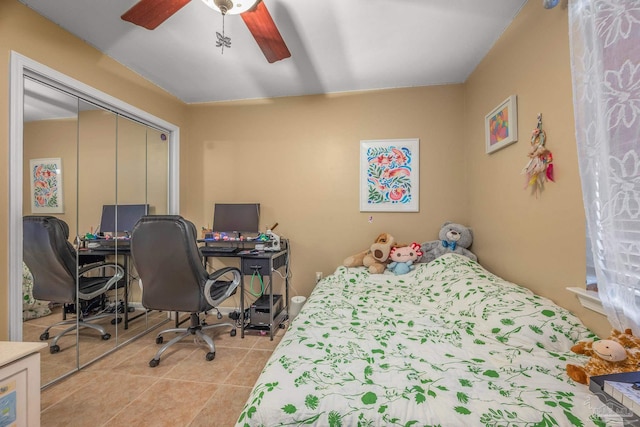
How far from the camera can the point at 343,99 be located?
303cm

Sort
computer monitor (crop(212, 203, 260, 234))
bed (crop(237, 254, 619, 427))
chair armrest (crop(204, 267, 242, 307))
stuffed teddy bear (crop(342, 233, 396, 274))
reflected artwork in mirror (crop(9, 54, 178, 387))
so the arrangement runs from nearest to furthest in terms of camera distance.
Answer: bed (crop(237, 254, 619, 427)) < reflected artwork in mirror (crop(9, 54, 178, 387)) < chair armrest (crop(204, 267, 242, 307)) < stuffed teddy bear (crop(342, 233, 396, 274)) < computer monitor (crop(212, 203, 260, 234))

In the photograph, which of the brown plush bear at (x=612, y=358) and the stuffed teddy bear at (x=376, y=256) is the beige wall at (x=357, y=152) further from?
the brown plush bear at (x=612, y=358)

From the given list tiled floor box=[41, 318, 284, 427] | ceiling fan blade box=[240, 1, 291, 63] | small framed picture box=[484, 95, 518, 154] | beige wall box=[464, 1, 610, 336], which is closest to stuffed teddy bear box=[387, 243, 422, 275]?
beige wall box=[464, 1, 610, 336]

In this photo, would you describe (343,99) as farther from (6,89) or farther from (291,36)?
(6,89)

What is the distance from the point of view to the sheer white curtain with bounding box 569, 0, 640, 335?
0.89 metres

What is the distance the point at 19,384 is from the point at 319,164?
8.75ft

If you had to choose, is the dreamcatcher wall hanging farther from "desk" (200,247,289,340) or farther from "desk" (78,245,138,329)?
"desk" (78,245,138,329)

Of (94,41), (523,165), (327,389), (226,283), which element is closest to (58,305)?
(226,283)

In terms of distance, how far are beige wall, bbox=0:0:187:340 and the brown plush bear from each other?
2926 millimetres

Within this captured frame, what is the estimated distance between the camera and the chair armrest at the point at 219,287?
2.16 metres

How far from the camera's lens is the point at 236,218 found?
3084 mm

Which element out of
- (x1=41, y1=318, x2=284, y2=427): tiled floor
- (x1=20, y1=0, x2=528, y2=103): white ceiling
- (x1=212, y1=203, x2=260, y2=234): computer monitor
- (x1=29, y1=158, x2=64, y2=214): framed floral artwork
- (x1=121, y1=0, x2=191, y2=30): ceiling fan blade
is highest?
(x1=20, y1=0, x2=528, y2=103): white ceiling

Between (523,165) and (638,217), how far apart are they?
105 cm

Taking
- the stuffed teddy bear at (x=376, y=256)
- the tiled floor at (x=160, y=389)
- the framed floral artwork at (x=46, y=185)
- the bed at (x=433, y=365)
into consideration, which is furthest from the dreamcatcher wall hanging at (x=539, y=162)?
the framed floral artwork at (x=46, y=185)
